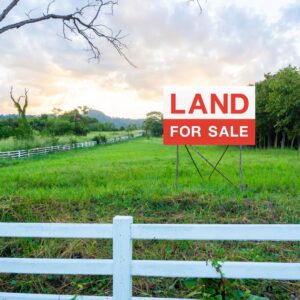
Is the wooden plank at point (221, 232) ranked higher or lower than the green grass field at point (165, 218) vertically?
higher

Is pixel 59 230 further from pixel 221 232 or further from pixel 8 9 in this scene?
pixel 8 9

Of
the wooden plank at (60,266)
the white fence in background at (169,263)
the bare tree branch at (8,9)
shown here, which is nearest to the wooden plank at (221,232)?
the white fence in background at (169,263)

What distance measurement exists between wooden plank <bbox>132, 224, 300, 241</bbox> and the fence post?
9cm

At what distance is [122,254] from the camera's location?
3510 mm

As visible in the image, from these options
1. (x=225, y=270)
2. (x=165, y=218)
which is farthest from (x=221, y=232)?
(x=165, y=218)

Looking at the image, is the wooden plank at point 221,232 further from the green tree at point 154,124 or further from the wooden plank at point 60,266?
the green tree at point 154,124

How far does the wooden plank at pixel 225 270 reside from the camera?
3473mm

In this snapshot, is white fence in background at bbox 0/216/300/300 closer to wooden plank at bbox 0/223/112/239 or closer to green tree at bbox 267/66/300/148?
wooden plank at bbox 0/223/112/239

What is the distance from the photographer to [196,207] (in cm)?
755

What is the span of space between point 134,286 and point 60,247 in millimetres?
1559

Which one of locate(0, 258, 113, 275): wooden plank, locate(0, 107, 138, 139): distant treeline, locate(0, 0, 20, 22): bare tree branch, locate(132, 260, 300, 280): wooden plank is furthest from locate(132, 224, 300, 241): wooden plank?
locate(0, 107, 138, 139): distant treeline

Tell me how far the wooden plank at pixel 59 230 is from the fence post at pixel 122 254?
0.10 meters

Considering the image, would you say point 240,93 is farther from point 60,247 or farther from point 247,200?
point 60,247

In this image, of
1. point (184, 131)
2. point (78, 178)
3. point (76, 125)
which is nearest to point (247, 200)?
point (184, 131)
